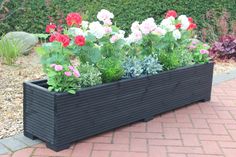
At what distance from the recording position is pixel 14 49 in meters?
6.20

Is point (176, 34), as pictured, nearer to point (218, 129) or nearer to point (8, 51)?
point (218, 129)

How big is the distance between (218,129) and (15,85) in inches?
99.0

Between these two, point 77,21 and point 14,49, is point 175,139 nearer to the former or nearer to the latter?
point 77,21

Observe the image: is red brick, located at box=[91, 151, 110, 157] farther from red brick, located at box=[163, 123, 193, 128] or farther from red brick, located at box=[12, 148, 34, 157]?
red brick, located at box=[163, 123, 193, 128]

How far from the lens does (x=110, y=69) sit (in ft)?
13.3

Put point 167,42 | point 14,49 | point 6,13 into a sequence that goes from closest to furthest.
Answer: point 167,42 → point 14,49 → point 6,13

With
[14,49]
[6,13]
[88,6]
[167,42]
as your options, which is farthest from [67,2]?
[167,42]

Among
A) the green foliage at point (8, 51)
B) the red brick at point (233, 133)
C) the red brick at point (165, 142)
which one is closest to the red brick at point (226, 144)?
the red brick at point (233, 133)

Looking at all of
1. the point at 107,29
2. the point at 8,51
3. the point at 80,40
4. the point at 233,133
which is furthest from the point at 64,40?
the point at 8,51

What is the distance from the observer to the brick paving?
146 inches

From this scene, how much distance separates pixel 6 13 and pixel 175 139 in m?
4.97

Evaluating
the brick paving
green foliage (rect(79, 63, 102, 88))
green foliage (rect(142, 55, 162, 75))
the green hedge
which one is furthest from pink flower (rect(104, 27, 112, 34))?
the green hedge

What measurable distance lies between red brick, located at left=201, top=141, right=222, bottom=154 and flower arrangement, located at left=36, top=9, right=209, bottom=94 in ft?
2.94

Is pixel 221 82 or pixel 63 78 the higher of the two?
pixel 63 78
